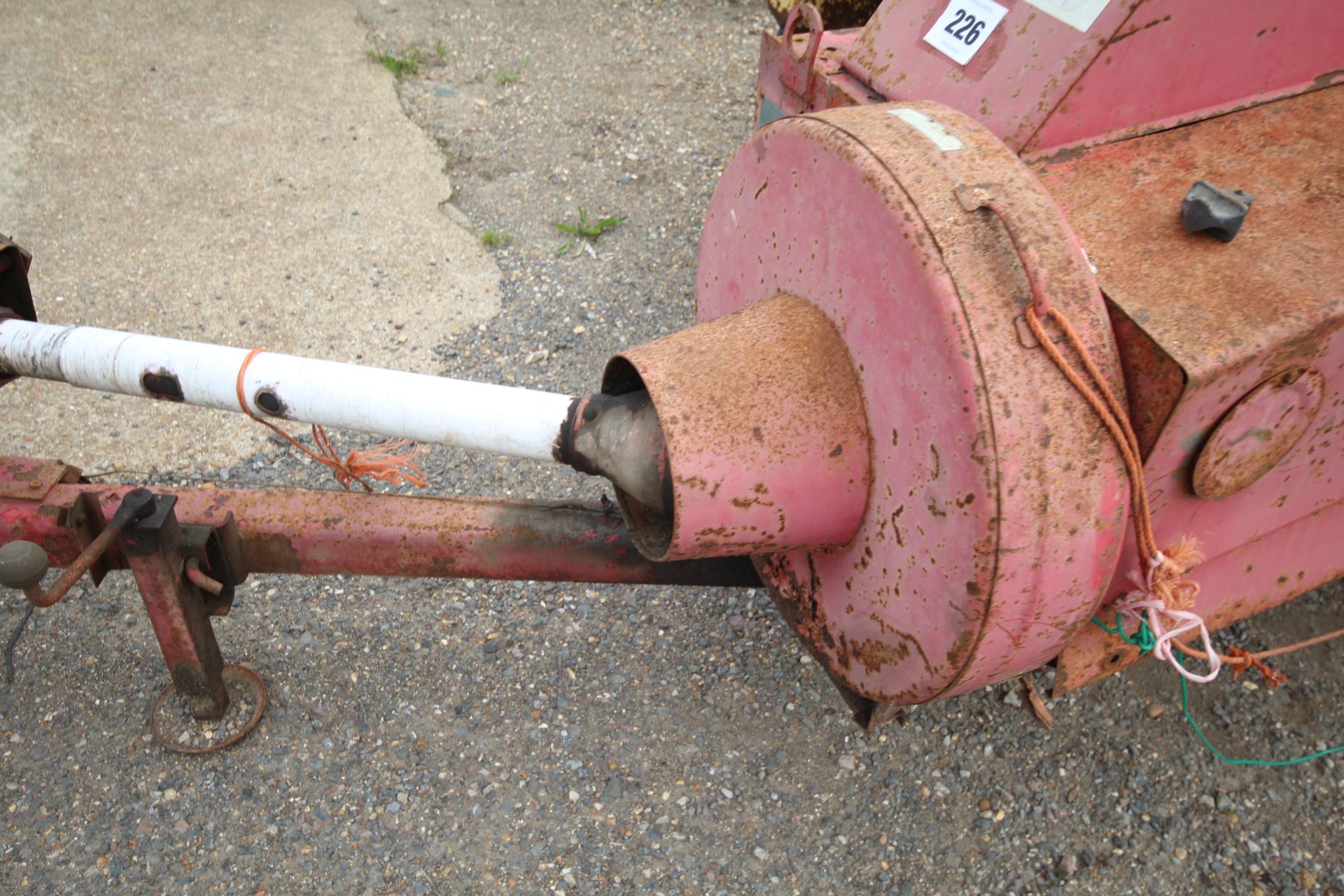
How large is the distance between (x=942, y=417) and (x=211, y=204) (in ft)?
10.2

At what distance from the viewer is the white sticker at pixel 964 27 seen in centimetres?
177

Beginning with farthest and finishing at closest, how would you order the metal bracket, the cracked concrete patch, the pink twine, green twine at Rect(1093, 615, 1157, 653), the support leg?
the cracked concrete patch
the metal bracket
the support leg
green twine at Rect(1093, 615, 1157, 653)
the pink twine

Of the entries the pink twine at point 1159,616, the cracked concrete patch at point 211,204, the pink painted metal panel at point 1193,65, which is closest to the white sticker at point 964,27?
the pink painted metal panel at point 1193,65

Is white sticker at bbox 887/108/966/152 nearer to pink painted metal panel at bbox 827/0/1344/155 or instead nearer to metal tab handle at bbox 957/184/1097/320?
metal tab handle at bbox 957/184/1097/320

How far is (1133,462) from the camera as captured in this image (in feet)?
4.20

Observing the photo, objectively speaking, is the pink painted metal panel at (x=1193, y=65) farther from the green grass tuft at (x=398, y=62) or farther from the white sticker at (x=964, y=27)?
the green grass tuft at (x=398, y=62)

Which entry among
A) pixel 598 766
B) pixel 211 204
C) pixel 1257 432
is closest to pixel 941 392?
pixel 1257 432

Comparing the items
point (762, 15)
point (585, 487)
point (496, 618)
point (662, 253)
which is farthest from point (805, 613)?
point (762, 15)

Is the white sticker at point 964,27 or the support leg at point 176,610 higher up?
the white sticker at point 964,27

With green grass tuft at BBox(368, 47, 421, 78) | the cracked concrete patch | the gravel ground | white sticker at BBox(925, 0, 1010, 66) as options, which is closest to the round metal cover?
white sticker at BBox(925, 0, 1010, 66)

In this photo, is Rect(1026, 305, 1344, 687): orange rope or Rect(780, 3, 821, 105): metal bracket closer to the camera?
Rect(1026, 305, 1344, 687): orange rope

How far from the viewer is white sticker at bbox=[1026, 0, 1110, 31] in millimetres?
1597

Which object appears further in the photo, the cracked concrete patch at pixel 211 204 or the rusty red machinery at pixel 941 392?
the cracked concrete patch at pixel 211 204

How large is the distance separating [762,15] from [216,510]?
4.15m
